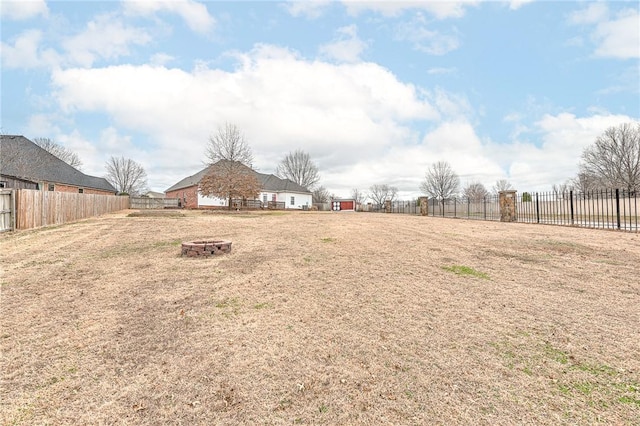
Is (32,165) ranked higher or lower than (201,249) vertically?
higher

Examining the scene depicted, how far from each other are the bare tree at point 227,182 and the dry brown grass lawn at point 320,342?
66.1ft

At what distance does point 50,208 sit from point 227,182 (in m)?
13.3

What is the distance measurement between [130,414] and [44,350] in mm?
1567

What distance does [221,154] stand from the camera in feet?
90.1

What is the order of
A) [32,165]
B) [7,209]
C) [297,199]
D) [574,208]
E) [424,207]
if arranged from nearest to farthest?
[7,209], [574,208], [32,165], [424,207], [297,199]

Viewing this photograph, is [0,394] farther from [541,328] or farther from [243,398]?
[541,328]

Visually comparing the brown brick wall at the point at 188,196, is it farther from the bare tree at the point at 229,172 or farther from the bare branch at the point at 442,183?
the bare branch at the point at 442,183

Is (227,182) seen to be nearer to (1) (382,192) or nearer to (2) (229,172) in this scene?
(2) (229,172)

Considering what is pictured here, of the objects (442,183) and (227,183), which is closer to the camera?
(227,183)

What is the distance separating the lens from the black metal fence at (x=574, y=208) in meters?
12.0

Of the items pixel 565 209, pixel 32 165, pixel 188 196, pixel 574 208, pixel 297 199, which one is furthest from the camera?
pixel 297 199

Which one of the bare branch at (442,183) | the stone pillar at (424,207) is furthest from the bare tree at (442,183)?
the stone pillar at (424,207)

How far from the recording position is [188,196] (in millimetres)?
38219

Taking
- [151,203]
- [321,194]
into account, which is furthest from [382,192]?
[151,203]
